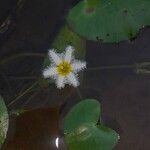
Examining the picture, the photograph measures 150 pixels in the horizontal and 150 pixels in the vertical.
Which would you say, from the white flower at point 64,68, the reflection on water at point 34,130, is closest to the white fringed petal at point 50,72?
the white flower at point 64,68

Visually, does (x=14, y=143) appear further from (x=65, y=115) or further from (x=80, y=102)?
(x=80, y=102)

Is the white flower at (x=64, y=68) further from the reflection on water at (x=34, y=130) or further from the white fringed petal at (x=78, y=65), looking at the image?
the reflection on water at (x=34, y=130)

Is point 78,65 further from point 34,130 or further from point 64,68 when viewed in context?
point 34,130

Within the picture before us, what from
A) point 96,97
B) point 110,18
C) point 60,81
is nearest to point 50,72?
point 60,81

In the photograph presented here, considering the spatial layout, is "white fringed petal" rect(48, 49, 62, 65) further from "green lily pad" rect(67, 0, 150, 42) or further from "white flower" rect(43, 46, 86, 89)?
"green lily pad" rect(67, 0, 150, 42)

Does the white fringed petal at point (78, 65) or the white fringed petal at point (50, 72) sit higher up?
the white fringed petal at point (78, 65)

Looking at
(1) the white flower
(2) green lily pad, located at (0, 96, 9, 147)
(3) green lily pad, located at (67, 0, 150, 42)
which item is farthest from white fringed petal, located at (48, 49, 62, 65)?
(2) green lily pad, located at (0, 96, 9, 147)

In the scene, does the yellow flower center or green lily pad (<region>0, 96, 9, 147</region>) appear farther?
the yellow flower center
